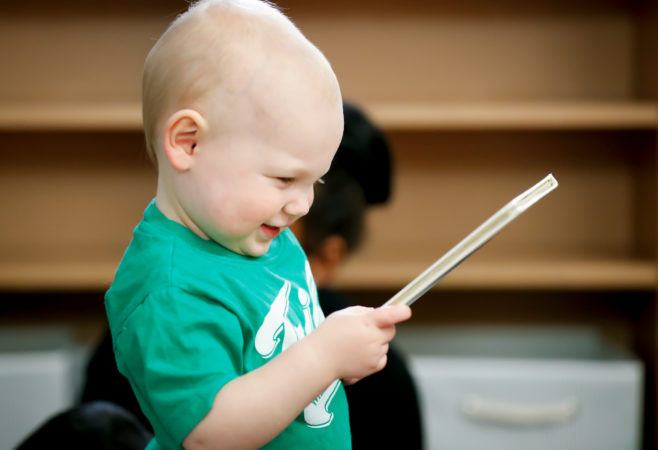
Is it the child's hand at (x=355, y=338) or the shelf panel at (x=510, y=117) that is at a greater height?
the child's hand at (x=355, y=338)

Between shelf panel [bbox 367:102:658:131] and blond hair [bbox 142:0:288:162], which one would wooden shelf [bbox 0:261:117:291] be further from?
blond hair [bbox 142:0:288:162]

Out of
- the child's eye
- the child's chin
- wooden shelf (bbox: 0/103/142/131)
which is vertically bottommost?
wooden shelf (bbox: 0/103/142/131)

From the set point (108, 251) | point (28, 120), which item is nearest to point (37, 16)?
point (28, 120)

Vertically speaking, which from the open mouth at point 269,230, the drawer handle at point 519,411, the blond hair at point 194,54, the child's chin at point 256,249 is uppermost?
the blond hair at point 194,54

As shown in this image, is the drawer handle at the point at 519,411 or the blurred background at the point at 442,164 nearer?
the drawer handle at the point at 519,411

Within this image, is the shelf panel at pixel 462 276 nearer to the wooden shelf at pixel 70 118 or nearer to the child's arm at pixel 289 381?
the wooden shelf at pixel 70 118

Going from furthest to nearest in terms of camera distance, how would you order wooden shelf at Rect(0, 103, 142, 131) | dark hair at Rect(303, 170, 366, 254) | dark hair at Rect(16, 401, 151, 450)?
wooden shelf at Rect(0, 103, 142, 131) → dark hair at Rect(303, 170, 366, 254) → dark hair at Rect(16, 401, 151, 450)

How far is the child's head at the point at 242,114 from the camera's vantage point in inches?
14.3

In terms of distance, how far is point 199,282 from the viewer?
15.1 inches

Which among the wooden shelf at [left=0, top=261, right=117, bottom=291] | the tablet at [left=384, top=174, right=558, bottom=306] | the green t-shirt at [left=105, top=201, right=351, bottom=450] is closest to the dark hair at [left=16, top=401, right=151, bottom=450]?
the green t-shirt at [left=105, top=201, right=351, bottom=450]

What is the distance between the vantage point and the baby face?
1.19 ft

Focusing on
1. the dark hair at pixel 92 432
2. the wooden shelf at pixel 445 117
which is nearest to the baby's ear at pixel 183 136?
the dark hair at pixel 92 432

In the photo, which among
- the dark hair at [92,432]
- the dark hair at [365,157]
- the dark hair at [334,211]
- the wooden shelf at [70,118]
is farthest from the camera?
the wooden shelf at [70,118]

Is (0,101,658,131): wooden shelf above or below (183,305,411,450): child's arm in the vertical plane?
below
